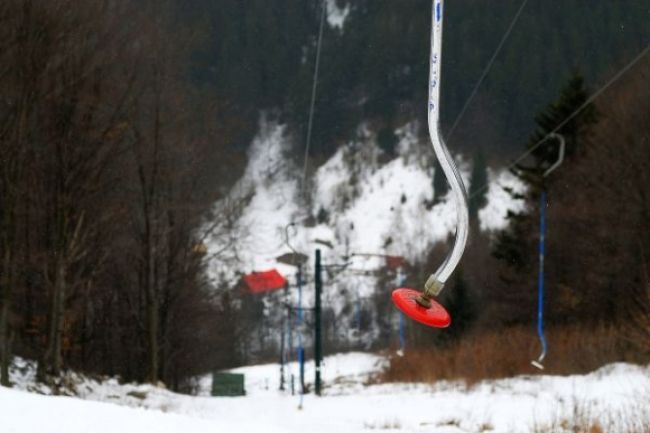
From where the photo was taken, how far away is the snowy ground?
4.91 m

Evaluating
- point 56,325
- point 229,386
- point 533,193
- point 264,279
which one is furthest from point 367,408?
point 533,193

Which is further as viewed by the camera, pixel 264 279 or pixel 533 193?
pixel 533 193

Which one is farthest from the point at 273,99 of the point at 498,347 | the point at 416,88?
the point at 498,347

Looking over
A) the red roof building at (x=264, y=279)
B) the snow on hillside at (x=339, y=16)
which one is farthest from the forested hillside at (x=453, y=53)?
the red roof building at (x=264, y=279)

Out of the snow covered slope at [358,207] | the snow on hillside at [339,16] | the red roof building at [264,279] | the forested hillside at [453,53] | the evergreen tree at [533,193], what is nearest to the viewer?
the red roof building at [264,279]

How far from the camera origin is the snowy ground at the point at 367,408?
193 inches

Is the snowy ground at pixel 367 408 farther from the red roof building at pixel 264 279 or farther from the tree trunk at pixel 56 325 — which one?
the red roof building at pixel 264 279

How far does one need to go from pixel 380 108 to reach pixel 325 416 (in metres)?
120

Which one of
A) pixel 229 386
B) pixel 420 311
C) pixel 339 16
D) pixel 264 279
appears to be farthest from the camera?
pixel 339 16

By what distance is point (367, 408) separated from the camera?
1324 centimetres

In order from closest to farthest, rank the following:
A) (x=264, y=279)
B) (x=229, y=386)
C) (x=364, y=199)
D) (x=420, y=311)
Result: 1. (x=420, y=311)
2. (x=229, y=386)
3. (x=264, y=279)
4. (x=364, y=199)

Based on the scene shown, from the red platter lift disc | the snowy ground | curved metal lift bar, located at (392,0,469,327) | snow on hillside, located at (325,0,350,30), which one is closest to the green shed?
the snowy ground

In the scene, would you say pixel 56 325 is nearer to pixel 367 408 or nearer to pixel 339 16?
pixel 367 408

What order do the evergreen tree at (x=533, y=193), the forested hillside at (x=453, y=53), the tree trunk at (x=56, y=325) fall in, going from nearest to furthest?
the tree trunk at (x=56, y=325)
the evergreen tree at (x=533, y=193)
the forested hillside at (x=453, y=53)
